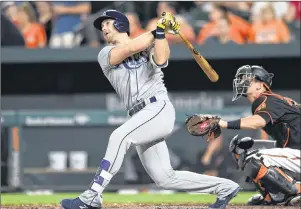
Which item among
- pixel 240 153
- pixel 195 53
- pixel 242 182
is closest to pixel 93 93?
pixel 242 182

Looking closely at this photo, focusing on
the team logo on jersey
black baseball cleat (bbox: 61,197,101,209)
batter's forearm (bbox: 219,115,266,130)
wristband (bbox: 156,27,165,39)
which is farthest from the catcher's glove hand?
black baseball cleat (bbox: 61,197,101,209)

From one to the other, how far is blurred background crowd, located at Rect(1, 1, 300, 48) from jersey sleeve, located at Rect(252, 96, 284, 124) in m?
4.45

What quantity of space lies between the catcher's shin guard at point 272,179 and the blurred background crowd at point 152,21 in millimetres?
4350

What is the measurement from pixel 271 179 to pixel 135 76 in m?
2.07

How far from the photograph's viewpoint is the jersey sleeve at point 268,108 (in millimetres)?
6945

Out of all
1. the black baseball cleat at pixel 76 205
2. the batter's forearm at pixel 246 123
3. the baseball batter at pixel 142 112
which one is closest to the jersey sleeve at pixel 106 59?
the baseball batter at pixel 142 112

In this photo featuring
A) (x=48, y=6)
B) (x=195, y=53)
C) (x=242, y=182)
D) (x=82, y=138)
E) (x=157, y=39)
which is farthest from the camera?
(x=48, y=6)

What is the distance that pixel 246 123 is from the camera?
22.1ft

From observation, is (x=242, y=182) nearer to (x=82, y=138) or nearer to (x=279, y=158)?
(x=82, y=138)

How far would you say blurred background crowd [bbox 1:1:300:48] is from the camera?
11734mm

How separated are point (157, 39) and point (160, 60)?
16 centimetres

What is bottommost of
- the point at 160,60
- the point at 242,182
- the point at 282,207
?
the point at 242,182

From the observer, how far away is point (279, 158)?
7512 millimetres

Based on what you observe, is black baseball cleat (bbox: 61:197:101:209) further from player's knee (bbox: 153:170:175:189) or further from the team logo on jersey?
the team logo on jersey
